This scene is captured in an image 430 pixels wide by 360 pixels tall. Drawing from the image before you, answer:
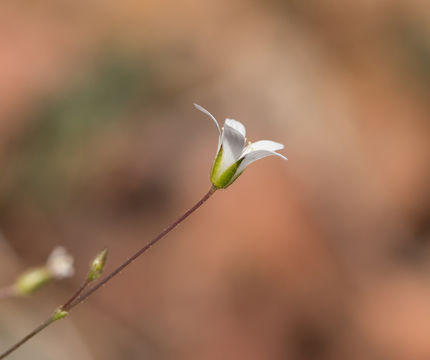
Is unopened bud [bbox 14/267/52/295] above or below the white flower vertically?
below

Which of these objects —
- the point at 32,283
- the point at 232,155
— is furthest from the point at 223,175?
the point at 32,283

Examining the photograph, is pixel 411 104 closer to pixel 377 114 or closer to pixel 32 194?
pixel 377 114

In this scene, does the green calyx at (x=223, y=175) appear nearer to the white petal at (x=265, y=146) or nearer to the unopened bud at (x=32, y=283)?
the white petal at (x=265, y=146)

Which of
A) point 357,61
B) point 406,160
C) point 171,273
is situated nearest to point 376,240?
point 406,160

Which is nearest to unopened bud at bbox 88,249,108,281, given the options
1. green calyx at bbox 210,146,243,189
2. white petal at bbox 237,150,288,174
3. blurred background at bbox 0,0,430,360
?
green calyx at bbox 210,146,243,189

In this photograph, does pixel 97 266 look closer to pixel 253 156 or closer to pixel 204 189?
pixel 253 156

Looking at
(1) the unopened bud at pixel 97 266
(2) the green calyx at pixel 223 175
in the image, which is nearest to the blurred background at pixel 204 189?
(1) the unopened bud at pixel 97 266

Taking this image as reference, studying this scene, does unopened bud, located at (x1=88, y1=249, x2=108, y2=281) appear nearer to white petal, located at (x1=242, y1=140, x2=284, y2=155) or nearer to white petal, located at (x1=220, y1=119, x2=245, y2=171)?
white petal, located at (x1=220, y1=119, x2=245, y2=171)
